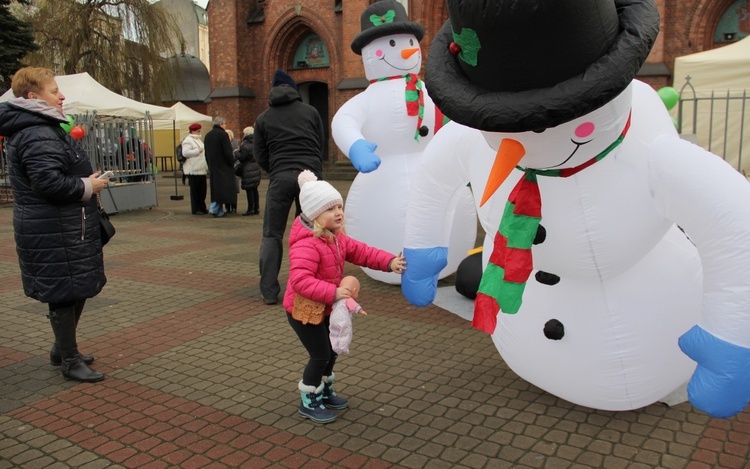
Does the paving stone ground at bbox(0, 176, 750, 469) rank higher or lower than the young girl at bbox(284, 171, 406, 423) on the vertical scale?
lower

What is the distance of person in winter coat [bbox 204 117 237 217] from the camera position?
1173cm

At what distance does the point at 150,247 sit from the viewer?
9.19m

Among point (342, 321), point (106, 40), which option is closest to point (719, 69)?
point (342, 321)

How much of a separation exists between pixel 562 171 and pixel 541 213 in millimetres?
218

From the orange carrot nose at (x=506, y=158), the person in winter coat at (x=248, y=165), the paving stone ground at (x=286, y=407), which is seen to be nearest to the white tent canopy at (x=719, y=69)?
the paving stone ground at (x=286, y=407)

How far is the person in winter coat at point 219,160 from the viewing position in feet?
38.5

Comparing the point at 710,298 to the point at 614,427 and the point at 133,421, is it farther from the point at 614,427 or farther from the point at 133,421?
the point at 133,421

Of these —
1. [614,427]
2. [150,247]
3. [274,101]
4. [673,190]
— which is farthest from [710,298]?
[150,247]

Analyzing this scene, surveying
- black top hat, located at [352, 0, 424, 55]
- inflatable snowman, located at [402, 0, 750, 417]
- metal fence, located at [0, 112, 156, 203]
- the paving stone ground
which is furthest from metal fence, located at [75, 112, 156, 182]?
inflatable snowman, located at [402, 0, 750, 417]

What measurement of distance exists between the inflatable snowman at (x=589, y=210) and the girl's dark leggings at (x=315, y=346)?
2.02 feet

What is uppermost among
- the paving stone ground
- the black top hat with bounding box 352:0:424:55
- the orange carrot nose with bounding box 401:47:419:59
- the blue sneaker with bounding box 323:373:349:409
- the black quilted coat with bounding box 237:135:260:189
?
the black top hat with bounding box 352:0:424:55

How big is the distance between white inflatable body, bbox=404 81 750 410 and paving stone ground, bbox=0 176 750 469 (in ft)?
0.95

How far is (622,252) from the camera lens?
2.96m

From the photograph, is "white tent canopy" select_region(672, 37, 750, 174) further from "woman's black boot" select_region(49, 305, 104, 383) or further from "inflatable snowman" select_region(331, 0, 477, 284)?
"woman's black boot" select_region(49, 305, 104, 383)
